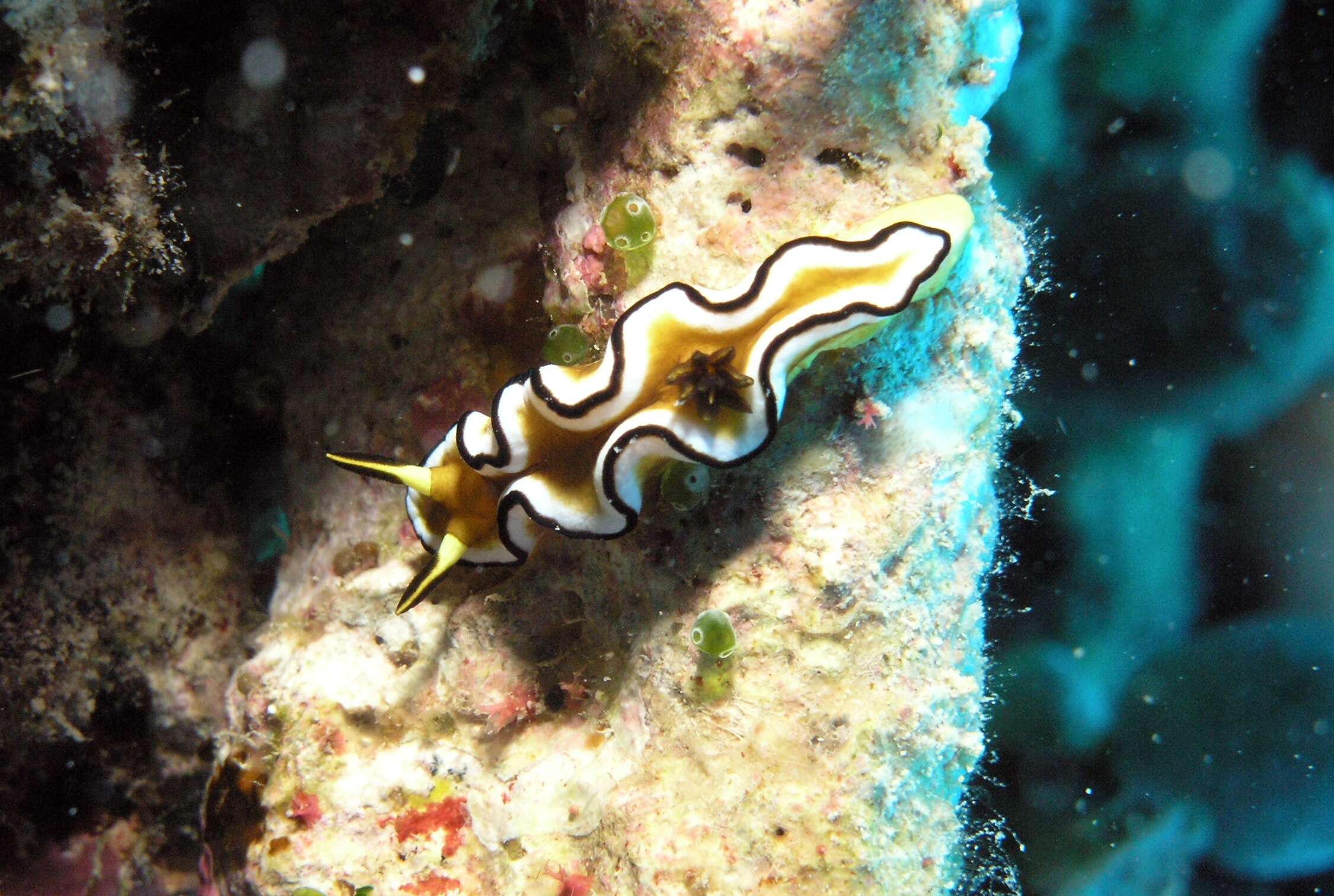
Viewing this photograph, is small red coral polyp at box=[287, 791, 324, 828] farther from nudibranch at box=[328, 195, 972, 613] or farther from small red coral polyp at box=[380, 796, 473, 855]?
nudibranch at box=[328, 195, 972, 613]

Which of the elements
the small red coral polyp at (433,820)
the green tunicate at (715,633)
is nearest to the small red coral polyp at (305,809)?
the small red coral polyp at (433,820)

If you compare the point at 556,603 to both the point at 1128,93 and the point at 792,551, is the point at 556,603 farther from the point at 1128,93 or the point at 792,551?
the point at 1128,93

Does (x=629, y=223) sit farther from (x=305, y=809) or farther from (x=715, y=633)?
(x=305, y=809)

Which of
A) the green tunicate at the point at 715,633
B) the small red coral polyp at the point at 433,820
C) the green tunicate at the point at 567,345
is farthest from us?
the small red coral polyp at the point at 433,820

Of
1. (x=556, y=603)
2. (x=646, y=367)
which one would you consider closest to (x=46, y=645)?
(x=556, y=603)

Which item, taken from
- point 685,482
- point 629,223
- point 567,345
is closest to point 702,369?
point 685,482

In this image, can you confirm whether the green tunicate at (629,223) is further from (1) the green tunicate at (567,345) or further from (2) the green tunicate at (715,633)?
(2) the green tunicate at (715,633)
